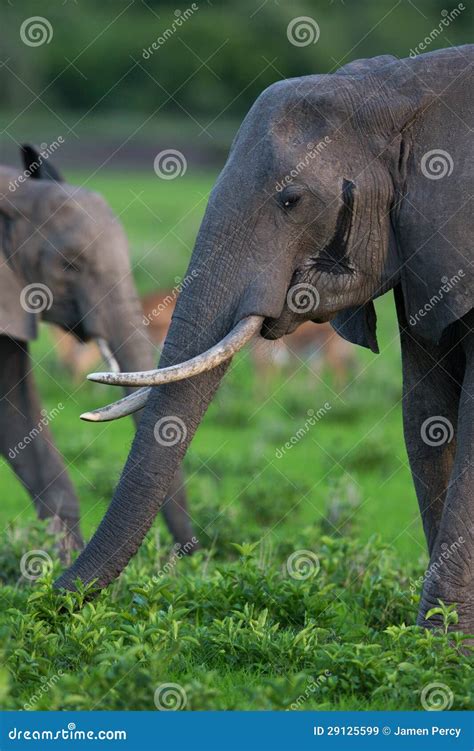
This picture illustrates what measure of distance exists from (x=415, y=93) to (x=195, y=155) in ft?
127

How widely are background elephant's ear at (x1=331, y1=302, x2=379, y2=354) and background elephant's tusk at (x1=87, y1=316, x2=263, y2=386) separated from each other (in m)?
0.79

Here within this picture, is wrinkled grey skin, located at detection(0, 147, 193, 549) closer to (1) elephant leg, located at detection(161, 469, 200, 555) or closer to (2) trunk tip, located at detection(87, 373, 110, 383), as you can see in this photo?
(1) elephant leg, located at detection(161, 469, 200, 555)

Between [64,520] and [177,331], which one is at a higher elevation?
[177,331]

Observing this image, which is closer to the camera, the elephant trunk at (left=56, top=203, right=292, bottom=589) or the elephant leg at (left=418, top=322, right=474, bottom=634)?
the elephant trunk at (left=56, top=203, right=292, bottom=589)

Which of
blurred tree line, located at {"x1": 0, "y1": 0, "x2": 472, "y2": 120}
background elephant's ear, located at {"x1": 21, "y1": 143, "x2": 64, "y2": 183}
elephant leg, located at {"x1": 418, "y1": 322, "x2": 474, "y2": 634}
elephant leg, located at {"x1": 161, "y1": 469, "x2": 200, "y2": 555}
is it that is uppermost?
blurred tree line, located at {"x1": 0, "y1": 0, "x2": 472, "y2": 120}

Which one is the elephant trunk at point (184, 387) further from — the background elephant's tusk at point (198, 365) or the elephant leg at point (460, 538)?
the elephant leg at point (460, 538)

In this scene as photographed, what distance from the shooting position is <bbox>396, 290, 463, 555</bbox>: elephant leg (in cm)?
630

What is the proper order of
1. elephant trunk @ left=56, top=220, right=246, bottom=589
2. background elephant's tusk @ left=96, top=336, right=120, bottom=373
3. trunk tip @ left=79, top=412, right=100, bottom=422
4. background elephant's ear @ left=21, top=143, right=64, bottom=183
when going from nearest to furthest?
trunk tip @ left=79, top=412, right=100, bottom=422, elephant trunk @ left=56, top=220, right=246, bottom=589, background elephant's tusk @ left=96, top=336, right=120, bottom=373, background elephant's ear @ left=21, top=143, right=64, bottom=183

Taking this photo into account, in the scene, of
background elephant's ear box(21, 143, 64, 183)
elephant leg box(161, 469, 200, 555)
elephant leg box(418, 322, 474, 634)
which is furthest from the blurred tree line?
elephant leg box(418, 322, 474, 634)

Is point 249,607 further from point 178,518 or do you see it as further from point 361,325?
point 178,518

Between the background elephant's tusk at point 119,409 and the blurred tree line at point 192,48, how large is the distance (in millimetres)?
→ 40198

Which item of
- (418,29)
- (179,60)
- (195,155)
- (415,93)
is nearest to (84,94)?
(179,60)

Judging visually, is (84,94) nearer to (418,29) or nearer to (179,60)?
(179,60)

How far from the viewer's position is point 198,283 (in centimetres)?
565
